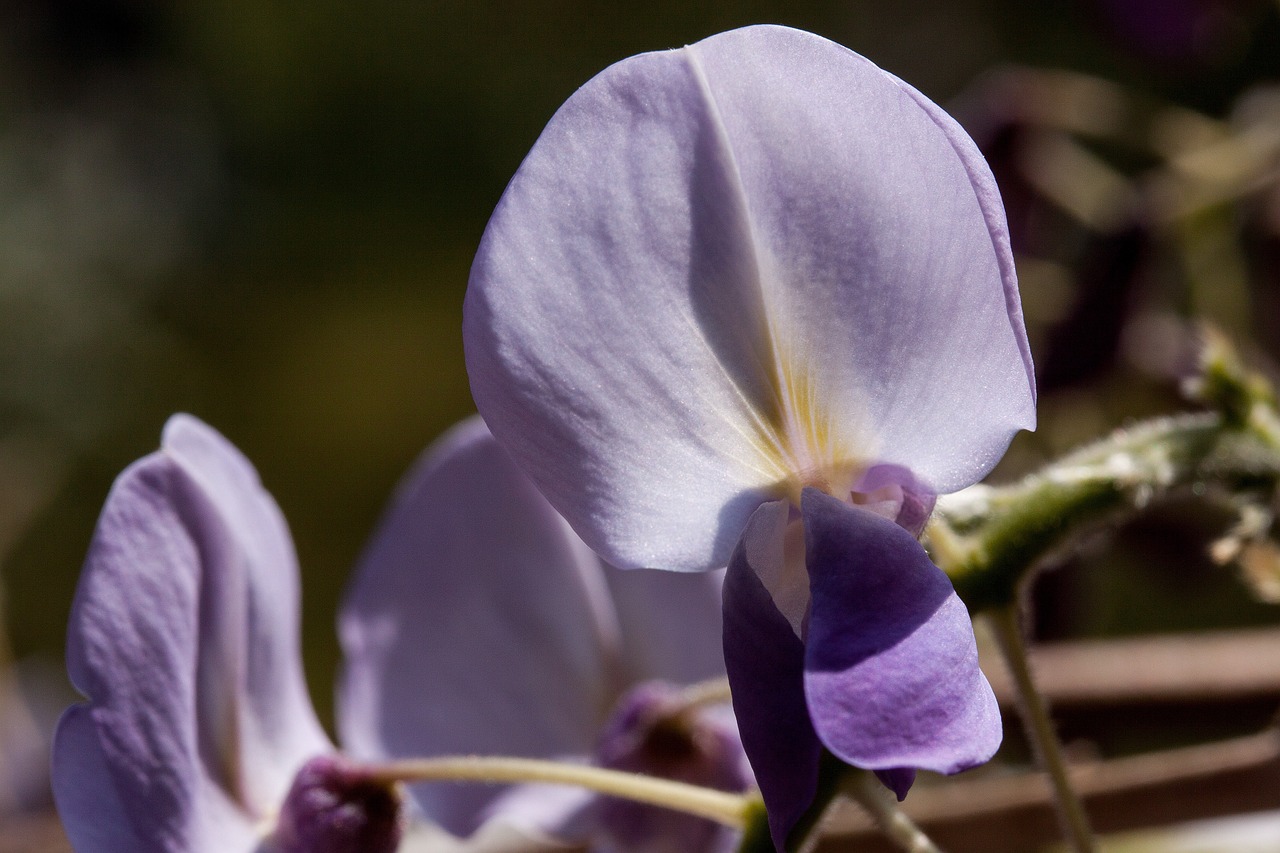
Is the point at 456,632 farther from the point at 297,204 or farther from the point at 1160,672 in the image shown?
the point at 297,204

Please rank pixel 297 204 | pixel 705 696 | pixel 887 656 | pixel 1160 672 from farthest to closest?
pixel 297 204 → pixel 1160 672 → pixel 705 696 → pixel 887 656

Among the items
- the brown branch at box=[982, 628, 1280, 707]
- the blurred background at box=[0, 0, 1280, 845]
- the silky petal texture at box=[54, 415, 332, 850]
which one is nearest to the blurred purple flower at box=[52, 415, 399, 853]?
the silky petal texture at box=[54, 415, 332, 850]

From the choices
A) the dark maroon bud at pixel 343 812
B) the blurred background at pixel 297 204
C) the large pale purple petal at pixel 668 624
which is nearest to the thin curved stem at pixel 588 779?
the dark maroon bud at pixel 343 812

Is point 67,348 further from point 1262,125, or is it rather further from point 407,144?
point 1262,125

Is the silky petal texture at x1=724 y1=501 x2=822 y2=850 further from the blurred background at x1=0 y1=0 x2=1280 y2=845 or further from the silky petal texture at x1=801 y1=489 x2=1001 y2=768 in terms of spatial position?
the blurred background at x1=0 y1=0 x2=1280 y2=845

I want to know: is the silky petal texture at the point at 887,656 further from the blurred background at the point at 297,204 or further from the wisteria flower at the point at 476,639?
the blurred background at the point at 297,204

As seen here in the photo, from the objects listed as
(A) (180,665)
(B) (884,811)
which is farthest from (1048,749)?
(A) (180,665)
